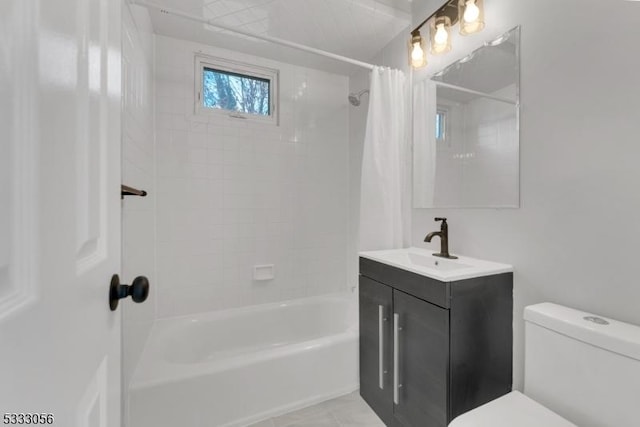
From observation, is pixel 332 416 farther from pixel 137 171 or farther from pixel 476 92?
pixel 476 92

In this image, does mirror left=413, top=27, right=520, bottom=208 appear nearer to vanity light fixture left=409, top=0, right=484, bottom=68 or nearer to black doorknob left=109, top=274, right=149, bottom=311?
vanity light fixture left=409, top=0, right=484, bottom=68

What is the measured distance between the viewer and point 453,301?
109cm

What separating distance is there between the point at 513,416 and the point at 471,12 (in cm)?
172

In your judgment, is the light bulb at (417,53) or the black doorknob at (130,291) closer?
the black doorknob at (130,291)

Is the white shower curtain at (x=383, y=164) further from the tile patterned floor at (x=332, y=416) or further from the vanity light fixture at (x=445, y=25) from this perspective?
the tile patterned floor at (x=332, y=416)

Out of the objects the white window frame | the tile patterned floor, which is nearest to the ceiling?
the white window frame

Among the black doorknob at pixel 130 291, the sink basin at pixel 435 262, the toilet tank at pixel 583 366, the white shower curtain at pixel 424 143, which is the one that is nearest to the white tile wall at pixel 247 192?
the white shower curtain at pixel 424 143

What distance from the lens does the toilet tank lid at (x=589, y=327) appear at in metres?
0.78

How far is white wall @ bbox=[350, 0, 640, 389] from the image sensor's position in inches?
36.0

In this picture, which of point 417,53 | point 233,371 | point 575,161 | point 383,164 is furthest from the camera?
point 383,164

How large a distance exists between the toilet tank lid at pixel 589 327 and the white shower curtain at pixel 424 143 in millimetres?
857

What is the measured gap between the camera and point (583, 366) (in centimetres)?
86

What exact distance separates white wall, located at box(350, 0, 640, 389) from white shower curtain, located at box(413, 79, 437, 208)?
447mm

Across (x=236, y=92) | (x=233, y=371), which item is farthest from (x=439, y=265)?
(x=236, y=92)
